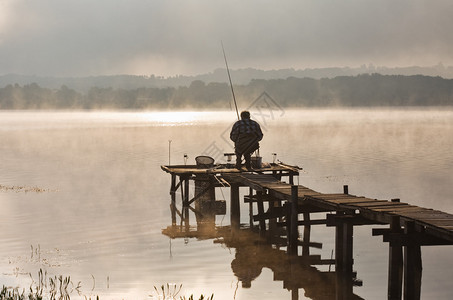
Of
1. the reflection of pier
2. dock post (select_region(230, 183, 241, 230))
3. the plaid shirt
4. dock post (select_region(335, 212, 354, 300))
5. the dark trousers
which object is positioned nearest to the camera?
the reflection of pier

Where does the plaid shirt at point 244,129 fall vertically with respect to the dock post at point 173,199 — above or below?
above

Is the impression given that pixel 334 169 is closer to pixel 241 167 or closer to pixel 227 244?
pixel 241 167

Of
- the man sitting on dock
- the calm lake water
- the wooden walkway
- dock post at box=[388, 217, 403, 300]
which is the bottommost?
the calm lake water

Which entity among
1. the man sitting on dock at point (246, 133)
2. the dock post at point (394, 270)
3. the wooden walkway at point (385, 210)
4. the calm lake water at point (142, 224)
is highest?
the man sitting on dock at point (246, 133)

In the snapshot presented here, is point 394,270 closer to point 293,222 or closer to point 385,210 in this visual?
point 385,210

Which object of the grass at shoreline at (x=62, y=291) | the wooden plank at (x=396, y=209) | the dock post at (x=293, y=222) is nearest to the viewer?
the grass at shoreline at (x=62, y=291)

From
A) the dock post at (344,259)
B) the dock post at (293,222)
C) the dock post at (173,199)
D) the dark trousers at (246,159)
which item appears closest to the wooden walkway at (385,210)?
the dock post at (293,222)

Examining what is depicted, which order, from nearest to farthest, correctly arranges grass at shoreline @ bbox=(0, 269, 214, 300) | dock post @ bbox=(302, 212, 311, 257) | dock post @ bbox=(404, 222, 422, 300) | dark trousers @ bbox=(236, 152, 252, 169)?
dock post @ bbox=(404, 222, 422, 300)
grass at shoreline @ bbox=(0, 269, 214, 300)
dock post @ bbox=(302, 212, 311, 257)
dark trousers @ bbox=(236, 152, 252, 169)

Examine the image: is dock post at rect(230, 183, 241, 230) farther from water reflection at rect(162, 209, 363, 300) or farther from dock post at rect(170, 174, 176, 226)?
dock post at rect(170, 174, 176, 226)

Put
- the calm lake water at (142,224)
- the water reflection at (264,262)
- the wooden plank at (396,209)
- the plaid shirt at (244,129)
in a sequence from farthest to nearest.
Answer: the plaid shirt at (244,129) → the calm lake water at (142,224) → the water reflection at (264,262) → the wooden plank at (396,209)

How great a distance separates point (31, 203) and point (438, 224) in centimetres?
2047

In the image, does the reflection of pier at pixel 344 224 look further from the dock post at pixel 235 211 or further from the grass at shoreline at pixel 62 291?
the grass at shoreline at pixel 62 291

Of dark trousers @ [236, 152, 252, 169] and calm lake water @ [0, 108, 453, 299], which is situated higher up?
dark trousers @ [236, 152, 252, 169]

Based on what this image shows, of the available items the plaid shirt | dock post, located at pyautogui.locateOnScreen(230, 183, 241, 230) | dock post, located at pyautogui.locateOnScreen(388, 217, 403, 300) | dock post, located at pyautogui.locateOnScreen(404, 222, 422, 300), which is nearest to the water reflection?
dock post, located at pyautogui.locateOnScreen(230, 183, 241, 230)
